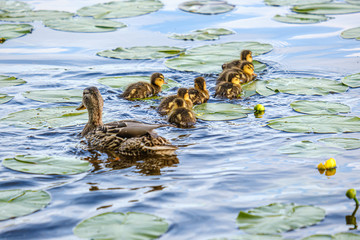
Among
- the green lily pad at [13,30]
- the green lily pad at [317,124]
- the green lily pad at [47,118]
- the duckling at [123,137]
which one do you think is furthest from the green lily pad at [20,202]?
the green lily pad at [13,30]

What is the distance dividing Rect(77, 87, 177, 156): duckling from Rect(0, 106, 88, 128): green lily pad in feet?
1.56

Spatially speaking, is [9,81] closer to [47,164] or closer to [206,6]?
[47,164]

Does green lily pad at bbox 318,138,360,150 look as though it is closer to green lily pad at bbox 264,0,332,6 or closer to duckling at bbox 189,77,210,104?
duckling at bbox 189,77,210,104

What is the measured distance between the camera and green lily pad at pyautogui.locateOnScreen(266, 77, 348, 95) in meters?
8.25

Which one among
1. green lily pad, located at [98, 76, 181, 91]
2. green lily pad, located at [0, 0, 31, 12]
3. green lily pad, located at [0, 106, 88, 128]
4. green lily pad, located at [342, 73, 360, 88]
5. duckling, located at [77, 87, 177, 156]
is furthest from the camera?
green lily pad, located at [0, 0, 31, 12]

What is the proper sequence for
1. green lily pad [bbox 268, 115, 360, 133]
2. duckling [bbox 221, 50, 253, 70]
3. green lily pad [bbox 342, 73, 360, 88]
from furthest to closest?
duckling [bbox 221, 50, 253, 70] → green lily pad [bbox 342, 73, 360, 88] → green lily pad [bbox 268, 115, 360, 133]

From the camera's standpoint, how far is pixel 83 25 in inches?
462

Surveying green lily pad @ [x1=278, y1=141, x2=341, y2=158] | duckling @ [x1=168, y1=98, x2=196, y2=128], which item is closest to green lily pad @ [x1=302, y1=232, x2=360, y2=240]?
green lily pad @ [x1=278, y1=141, x2=341, y2=158]

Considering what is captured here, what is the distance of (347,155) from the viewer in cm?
594

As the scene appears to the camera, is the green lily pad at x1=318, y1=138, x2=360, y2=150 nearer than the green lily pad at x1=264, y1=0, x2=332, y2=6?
Yes

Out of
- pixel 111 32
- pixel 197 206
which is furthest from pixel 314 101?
pixel 111 32

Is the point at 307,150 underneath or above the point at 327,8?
underneath

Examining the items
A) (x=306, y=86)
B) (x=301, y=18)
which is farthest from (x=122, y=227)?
(x=301, y=18)

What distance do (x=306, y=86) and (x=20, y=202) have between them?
506 centimetres
